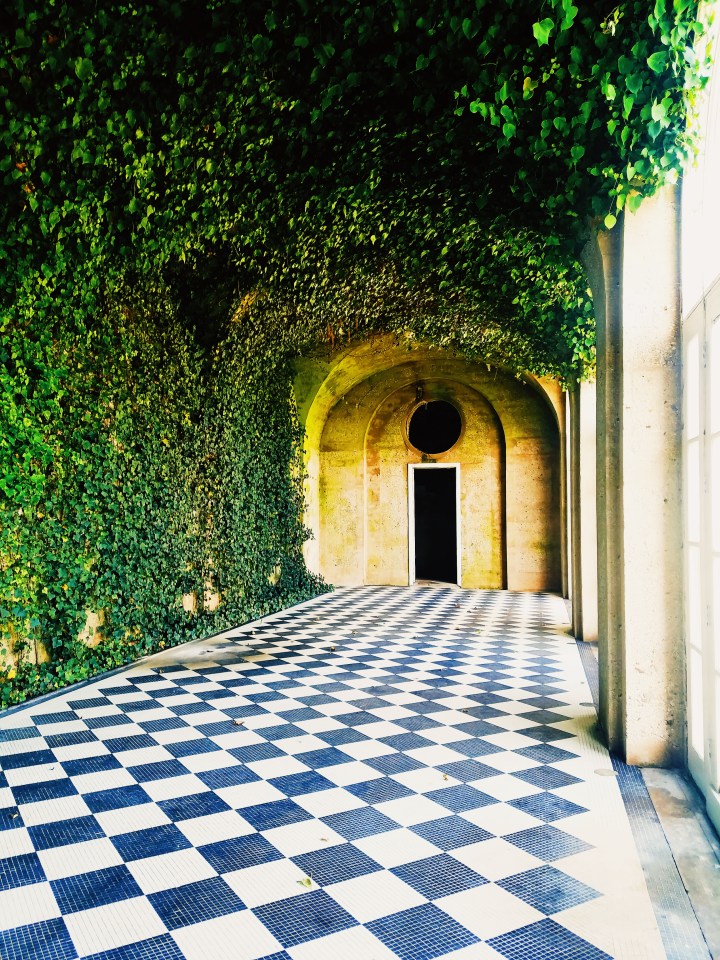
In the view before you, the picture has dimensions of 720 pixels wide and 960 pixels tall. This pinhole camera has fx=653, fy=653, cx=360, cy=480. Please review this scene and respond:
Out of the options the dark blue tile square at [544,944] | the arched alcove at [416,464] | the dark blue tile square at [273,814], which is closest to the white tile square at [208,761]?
the dark blue tile square at [273,814]

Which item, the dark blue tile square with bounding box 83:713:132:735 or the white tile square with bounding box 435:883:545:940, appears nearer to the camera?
the white tile square with bounding box 435:883:545:940

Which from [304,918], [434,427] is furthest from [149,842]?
[434,427]

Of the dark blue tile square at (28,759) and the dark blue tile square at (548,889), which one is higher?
the dark blue tile square at (548,889)

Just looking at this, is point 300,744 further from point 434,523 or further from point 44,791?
point 434,523

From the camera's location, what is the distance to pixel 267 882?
119 inches

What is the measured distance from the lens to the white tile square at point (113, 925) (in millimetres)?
2574

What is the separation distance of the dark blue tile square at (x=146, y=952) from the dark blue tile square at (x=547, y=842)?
174 cm

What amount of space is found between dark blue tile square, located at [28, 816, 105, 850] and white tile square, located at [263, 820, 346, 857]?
0.94 meters

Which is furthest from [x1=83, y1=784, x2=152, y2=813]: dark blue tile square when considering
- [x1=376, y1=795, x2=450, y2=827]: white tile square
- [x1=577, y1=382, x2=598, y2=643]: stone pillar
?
[x1=577, y1=382, x2=598, y2=643]: stone pillar

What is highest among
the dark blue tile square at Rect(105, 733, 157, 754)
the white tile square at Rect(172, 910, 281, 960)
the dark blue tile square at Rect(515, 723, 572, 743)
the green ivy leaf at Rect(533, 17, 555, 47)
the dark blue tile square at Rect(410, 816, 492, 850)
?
the green ivy leaf at Rect(533, 17, 555, 47)

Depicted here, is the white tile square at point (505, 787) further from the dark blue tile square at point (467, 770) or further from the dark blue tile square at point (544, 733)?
the dark blue tile square at point (544, 733)

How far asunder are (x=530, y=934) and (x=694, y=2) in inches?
176

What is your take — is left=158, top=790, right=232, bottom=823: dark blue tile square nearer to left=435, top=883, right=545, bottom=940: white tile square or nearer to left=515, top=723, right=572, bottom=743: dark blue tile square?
left=435, top=883, right=545, bottom=940: white tile square

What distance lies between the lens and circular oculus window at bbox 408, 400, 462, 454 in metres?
15.1
